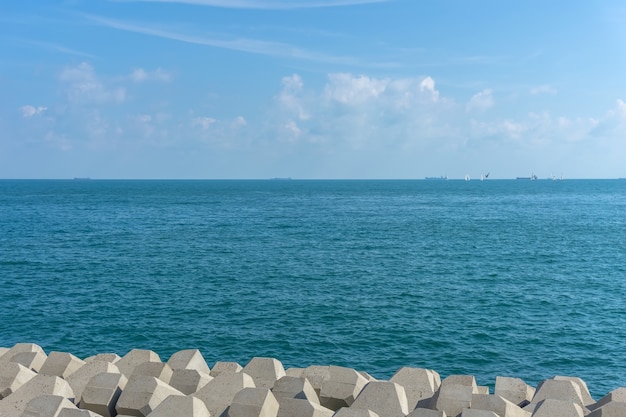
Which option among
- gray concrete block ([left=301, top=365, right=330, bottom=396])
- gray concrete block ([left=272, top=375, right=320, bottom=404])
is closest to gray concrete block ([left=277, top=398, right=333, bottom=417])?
gray concrete block ([left=272, top=375, right=320, bottom=404])

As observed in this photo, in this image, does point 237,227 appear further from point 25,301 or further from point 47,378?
point 47,378

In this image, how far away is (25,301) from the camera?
1398 inches

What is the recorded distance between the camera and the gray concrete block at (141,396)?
44.6ft

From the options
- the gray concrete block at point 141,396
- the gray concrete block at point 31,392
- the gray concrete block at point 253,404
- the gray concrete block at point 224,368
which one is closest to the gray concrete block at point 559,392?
the gray concrete block at point 253,404

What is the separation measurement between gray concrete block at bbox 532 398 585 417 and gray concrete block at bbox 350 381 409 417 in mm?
2827

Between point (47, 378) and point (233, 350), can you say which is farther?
point (233, 350)

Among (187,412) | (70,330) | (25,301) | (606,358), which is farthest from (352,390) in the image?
(25,301)

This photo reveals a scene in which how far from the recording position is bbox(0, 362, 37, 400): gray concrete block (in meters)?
15.5

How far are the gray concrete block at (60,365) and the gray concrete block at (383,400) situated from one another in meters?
8.67

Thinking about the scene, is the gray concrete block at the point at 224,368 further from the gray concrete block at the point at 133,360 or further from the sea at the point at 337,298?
the sea at the point at 337,298

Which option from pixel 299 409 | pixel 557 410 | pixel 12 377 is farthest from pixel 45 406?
pixel 557 410

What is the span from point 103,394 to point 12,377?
3234mm

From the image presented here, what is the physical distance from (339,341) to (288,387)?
13575 mm

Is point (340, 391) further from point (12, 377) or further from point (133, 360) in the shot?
point (12, 377)
